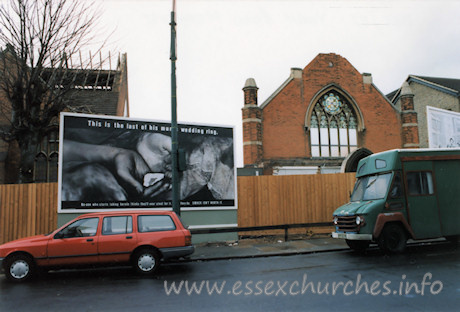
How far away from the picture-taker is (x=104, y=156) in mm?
12641

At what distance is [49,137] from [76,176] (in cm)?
670

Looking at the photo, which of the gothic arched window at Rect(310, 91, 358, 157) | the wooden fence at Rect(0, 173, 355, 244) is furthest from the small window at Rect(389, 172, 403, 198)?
the gothic arched window at Rect(310, 91, 358, 157)

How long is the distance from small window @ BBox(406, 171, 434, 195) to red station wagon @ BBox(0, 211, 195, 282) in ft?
22.7

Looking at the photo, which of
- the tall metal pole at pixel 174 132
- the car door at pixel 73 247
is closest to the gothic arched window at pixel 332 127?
the tall metal pole at pixel 174 132

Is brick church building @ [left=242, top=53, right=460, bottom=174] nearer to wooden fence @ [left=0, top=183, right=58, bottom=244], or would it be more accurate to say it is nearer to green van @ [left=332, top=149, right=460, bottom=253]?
green van @ [left=332, top=149, right=460, bottom=253]

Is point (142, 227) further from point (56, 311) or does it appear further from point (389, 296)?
point (389, 296)

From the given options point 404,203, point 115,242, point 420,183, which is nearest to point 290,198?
point 404,203

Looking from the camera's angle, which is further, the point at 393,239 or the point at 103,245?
the point at 393,239

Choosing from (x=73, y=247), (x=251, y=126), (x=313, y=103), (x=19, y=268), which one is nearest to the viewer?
(x=19, y=268)

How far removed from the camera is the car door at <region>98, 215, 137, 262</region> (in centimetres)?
837

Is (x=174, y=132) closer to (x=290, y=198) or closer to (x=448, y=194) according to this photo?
(x=290, y=198)

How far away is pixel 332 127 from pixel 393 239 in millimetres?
13544

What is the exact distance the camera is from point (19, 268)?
801 centimetres

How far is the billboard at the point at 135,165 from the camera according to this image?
12.2 m
